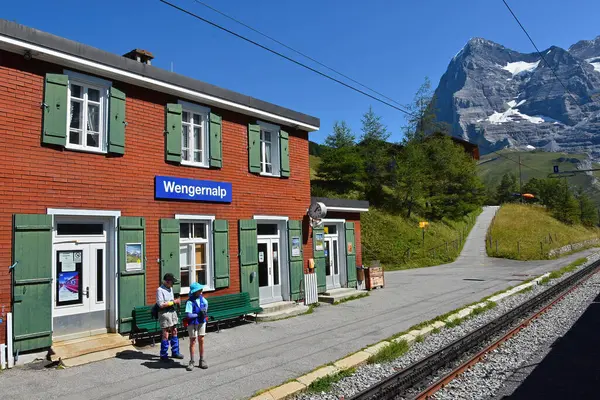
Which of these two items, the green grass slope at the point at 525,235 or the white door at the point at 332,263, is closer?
the white door at the point at 332,263

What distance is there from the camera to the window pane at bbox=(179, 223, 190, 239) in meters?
11.5

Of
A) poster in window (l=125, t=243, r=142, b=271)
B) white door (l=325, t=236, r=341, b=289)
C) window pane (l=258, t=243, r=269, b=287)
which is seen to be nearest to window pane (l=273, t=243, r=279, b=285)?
window pane (l=258, t=243, r=269, b=287)

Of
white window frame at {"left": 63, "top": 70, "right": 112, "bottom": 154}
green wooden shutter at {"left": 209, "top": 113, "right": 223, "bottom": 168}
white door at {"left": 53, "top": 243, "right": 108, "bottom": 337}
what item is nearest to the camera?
white door at {"left": 53, "top": 243, "right": 108, "bottom": 337}

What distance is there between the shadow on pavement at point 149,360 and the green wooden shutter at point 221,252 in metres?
3.21

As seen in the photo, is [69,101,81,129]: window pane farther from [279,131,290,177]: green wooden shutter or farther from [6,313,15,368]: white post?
[279,131,290,177]: green wooden shutter

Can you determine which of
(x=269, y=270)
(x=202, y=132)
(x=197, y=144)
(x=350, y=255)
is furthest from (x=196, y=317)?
(x=350, y=255)

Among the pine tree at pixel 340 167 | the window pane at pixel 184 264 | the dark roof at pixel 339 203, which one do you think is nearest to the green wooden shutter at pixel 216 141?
the window pane at pixel 184 264

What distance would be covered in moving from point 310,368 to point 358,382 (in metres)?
1.02

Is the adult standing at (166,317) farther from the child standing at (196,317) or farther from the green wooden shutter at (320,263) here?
the green wooden shutter at (320,263)

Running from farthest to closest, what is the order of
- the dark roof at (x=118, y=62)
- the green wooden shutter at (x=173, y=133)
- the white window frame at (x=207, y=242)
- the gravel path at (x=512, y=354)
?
the white window frame at (x=207, y=242) → the green wooden shutter at (x=173, y=133) → the dark roof at (x=118, y=62) → the gravel path at (x=512, y=354)

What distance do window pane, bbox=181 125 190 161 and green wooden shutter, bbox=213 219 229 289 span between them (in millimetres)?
1978

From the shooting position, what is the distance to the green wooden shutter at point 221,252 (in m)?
11.9

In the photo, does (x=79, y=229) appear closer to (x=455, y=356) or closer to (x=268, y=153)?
(x=268, y=153)

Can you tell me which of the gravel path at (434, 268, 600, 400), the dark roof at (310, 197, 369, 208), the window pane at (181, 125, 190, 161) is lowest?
the gravel path at (434, 268, 600, 400)
